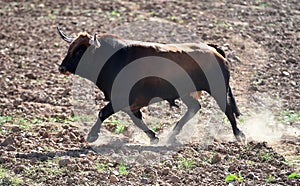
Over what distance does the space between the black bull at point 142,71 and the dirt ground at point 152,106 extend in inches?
20.4

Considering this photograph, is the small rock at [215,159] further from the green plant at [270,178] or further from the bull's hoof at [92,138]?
the bull's hoof at [92,138]

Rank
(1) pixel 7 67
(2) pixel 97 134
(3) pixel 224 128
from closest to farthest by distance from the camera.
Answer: (2) pixel 97 134 < (3) pixel 224 128 < (1) pixel 7 67

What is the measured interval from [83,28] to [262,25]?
4287 millimetres

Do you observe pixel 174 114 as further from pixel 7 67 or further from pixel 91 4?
pixel 91 4

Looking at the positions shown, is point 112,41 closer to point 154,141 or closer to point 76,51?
point 76,51

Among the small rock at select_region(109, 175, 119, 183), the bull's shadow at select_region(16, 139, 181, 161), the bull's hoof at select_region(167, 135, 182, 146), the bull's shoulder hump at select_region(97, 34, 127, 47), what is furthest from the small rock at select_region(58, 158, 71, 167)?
the bull's shoulder hump at select_region(97, 34, 127, 47)

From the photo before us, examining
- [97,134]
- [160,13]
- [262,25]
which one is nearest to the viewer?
[97,134]

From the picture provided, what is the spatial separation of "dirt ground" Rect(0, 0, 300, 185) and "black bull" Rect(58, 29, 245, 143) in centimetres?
52

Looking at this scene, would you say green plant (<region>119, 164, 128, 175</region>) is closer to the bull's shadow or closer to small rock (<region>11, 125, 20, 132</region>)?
the bull's shadow

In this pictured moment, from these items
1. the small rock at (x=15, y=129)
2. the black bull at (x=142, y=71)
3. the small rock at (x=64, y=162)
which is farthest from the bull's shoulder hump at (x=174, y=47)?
the small rock at (x=64, y=162)

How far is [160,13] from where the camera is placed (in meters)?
20.5

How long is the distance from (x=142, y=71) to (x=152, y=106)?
2.11m

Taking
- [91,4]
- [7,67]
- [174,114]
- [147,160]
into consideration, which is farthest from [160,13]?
[147,160]

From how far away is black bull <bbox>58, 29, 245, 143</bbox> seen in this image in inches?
460
